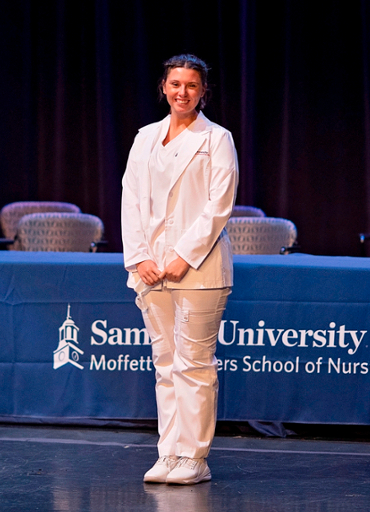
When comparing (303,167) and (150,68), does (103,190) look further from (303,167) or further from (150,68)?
(303,167)

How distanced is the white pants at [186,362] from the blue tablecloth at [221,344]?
607mm

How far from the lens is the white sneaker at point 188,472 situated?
90.5 inches

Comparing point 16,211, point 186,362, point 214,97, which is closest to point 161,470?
point 186,362

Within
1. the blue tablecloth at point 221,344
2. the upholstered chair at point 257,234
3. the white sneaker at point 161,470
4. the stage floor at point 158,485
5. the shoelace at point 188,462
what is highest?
the upholstered chair at point 257,234

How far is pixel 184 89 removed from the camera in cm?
224

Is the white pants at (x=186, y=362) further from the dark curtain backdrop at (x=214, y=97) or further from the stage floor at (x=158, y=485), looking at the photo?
the dark curtain backdrop at (x=214, y=97)

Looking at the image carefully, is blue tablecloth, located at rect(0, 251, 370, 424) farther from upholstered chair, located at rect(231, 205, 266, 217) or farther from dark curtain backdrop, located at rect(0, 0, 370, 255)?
dark curtain backdrop, located at rect(0, 0, 370, 255)

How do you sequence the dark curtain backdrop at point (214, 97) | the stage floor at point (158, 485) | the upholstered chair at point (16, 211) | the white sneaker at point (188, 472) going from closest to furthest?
1. the stage floor at point (158, 485)
2. the white sneaker at point (188, 472)
3. the upholstered chair at point (16, 211)
4. the dark curtain backdrop at point (214, 97)

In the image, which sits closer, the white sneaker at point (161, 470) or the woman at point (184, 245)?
the woman at point (184, 245)

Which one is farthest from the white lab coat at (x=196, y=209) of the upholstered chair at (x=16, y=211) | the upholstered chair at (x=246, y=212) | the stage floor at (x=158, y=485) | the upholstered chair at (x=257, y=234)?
the upholstered chair at (x=16, y=211)

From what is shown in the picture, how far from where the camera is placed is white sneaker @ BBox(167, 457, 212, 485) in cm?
230

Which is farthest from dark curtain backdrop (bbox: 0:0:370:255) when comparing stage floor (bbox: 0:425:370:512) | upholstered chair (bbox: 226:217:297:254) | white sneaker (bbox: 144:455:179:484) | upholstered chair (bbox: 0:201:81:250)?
white sneaker (bbox: 144:455:179:484)

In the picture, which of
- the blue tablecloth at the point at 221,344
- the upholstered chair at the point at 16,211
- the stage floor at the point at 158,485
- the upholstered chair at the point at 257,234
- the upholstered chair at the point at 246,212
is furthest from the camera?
the upholstered chair at the point at 16,211

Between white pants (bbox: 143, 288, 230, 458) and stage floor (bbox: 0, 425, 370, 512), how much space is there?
0.18 meters
